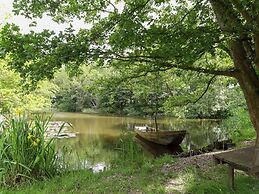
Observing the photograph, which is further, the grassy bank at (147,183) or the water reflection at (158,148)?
the water reflection at (158,148)

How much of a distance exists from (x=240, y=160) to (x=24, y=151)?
3.38 metres

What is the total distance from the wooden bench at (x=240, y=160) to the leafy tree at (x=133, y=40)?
0.23 m

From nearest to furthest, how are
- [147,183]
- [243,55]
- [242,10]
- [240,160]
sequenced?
[240,160] < [242,10] < [147,183] < [243,55]

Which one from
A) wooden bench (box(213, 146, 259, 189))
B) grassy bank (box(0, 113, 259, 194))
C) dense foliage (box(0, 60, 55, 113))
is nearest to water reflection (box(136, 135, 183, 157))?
dense foliage (box(0, 60, 55, 113))

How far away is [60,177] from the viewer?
5.12 metres

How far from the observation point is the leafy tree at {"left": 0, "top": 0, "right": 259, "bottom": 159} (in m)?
3.47

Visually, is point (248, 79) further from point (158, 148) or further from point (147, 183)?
point (158, 148)

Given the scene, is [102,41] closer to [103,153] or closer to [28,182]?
[28,182]

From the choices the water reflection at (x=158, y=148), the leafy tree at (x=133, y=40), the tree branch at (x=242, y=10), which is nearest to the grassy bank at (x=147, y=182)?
the leafy tree at (x=133, y=40)

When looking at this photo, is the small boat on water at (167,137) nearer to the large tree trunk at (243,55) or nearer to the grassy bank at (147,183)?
the grassy bank at (147,183)

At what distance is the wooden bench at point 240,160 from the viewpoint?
3.39 m

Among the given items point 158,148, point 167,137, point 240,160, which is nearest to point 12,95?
point 158,148

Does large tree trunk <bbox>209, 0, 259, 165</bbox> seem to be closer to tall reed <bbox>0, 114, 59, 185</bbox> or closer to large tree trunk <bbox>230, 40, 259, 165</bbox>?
large tree trunk <bbox>230, 40, 259, 165</bbox>

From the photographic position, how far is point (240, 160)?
3686mm
